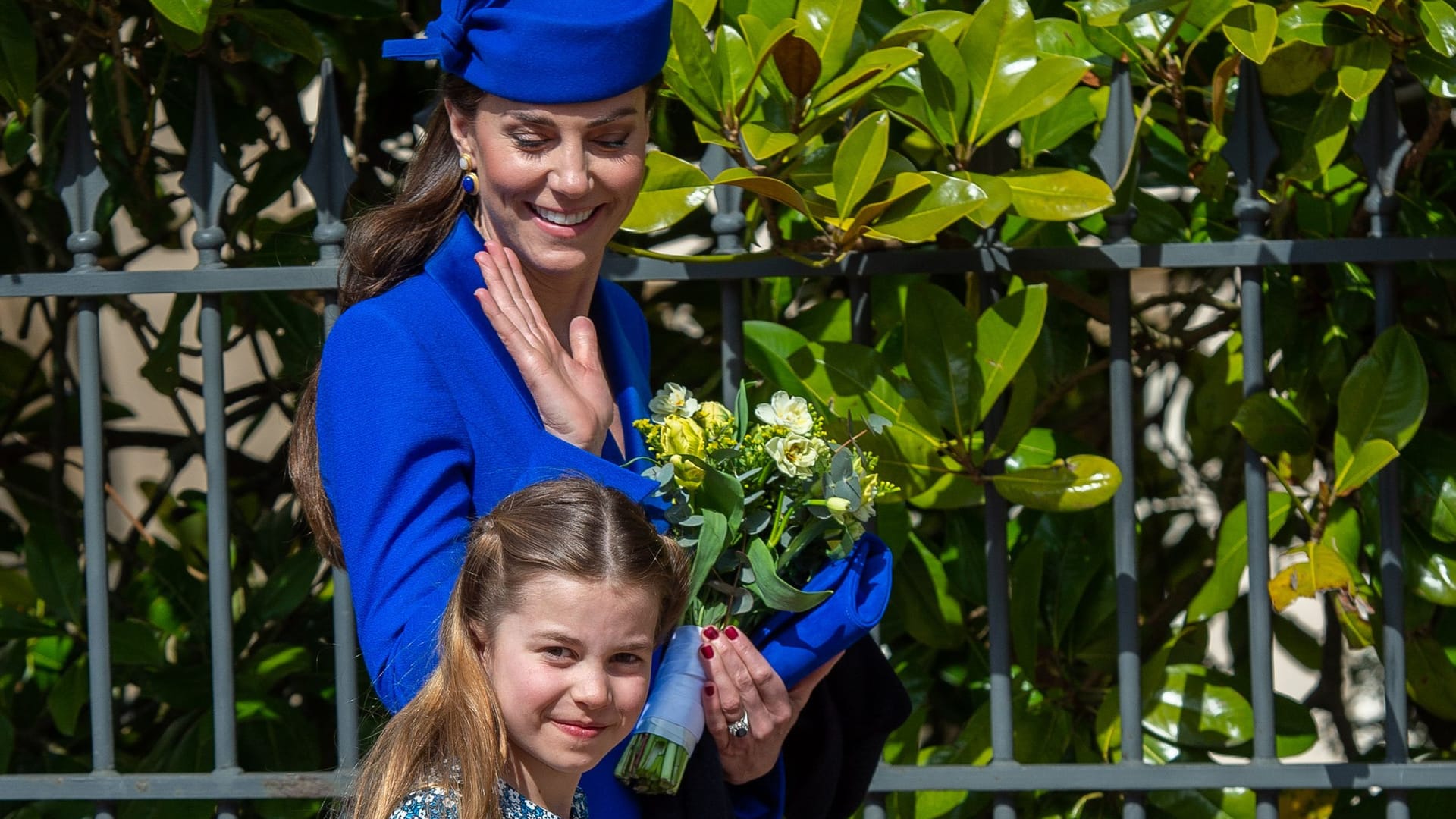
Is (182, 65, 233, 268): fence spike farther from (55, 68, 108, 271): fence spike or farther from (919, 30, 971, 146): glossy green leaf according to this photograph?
(919, 30, 971, 146): glossy green leaf

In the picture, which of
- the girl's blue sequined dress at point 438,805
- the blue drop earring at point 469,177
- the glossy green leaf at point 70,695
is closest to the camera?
→ the girl's blue sequined dress at point 438,805

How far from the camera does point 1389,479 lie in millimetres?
2010

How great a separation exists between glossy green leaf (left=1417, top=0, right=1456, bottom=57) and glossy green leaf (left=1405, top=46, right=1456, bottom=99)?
0.24 ft

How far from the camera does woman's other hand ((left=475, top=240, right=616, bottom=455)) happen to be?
1.51 metres

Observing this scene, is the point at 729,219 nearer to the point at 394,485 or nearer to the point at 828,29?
the point at 828,29

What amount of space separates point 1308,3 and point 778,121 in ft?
2.10

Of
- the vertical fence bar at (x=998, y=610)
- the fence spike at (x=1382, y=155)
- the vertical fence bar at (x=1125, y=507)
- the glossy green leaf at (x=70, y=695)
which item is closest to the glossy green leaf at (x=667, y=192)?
the vertical fence bar at (x=998, y=610)

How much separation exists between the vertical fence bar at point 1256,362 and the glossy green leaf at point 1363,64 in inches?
4.6

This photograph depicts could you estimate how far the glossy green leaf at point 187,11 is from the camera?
73.9 inches

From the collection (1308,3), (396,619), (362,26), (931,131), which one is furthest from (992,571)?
(362,26)

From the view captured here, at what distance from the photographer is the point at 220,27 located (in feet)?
7.50

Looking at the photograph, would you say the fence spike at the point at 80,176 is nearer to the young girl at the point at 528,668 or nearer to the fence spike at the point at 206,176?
the fence spike at the point at 206,176

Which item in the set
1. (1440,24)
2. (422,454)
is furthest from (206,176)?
(1440,24)

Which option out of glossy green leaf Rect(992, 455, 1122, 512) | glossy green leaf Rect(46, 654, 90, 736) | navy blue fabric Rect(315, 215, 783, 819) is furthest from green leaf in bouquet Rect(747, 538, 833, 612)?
glossy green leaf Rect(46, 654, 90, 736)
